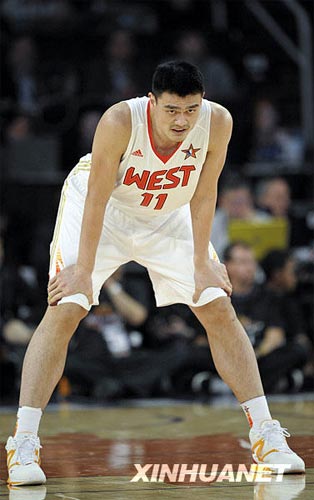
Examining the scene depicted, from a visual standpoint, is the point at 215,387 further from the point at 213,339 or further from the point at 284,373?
the point at 213,339

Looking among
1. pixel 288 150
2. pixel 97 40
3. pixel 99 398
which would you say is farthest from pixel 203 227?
pixel 97 40

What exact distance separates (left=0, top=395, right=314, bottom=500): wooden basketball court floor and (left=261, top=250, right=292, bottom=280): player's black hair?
4.06 ft

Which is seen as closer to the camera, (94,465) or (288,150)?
(94,465)

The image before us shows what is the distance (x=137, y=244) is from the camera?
15.5 ft

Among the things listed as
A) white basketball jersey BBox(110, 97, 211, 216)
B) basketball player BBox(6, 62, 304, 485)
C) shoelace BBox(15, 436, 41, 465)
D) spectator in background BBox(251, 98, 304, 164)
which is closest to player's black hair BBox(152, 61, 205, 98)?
basketball player BBox(6, 62, 304, 485)

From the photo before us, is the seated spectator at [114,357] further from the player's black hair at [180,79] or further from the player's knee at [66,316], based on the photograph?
the player's black hair at [180,79]

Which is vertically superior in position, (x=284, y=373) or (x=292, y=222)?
(x=292, y=222)

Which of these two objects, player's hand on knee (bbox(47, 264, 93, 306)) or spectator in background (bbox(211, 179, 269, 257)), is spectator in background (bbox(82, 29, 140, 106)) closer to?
spectator in background (bbox(211, 179, 269, 257))

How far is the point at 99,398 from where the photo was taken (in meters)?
8.12

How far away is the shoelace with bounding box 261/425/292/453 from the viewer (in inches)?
175

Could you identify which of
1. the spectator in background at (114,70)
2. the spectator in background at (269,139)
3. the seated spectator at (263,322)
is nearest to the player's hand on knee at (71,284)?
the seated spectator at (263,322)

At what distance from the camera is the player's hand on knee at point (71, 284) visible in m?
4.46

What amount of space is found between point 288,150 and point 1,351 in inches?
183

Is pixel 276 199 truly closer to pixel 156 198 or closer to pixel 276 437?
pixel 156 198
